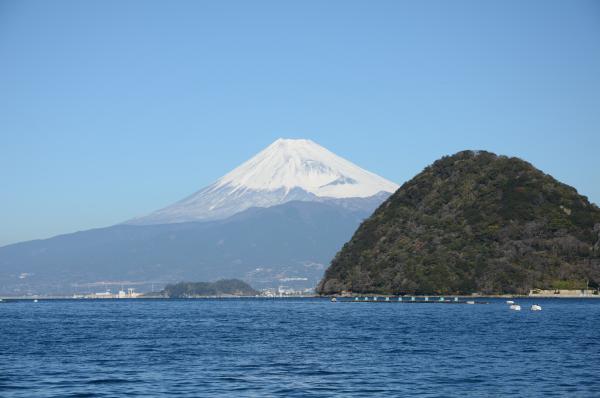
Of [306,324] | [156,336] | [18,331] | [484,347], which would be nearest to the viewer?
[484,347]

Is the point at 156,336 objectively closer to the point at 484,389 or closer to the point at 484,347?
the point at 484,347

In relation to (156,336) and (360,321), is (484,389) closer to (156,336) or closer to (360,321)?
(156,336)

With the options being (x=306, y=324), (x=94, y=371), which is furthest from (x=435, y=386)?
(x=306, y=324)

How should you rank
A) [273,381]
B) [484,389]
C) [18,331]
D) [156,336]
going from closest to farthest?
[484,389], [273,381], [156,336], [18,331]

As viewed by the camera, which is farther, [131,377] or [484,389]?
[131,377]

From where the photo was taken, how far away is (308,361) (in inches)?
3305

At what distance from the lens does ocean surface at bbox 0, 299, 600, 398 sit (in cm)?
6712

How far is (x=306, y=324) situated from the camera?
479 ft

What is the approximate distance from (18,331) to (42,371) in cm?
5893

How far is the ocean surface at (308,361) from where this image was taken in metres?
67.1

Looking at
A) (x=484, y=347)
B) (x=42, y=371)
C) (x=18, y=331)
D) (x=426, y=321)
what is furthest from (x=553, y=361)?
(x=18, y=331)

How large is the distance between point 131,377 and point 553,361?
3497cm

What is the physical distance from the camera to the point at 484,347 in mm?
96625

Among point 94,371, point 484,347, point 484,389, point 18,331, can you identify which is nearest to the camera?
point 484,389
